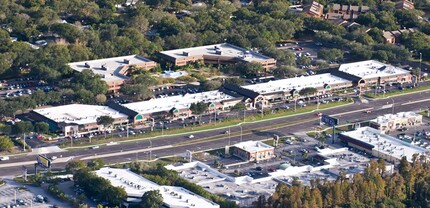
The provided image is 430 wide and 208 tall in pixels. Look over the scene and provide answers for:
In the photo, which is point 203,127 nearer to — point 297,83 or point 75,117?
point 75,117

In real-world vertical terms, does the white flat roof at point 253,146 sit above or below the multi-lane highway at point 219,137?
above

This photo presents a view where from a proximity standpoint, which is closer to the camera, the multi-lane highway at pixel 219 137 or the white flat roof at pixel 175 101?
the multi-lane highway at pixel 219 137

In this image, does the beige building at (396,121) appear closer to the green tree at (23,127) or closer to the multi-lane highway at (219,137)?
the multi-lane highway at (219,137)

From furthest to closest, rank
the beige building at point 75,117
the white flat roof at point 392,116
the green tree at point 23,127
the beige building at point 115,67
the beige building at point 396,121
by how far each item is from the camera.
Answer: the beige building at point 115,67, the white flat roof at point 392,116, the beige building at point 396,121, the beige building at point 75,117, the green tree at point 23,127

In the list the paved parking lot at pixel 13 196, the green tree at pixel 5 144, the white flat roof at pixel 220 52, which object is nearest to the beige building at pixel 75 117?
the green tree at pixel 5 144

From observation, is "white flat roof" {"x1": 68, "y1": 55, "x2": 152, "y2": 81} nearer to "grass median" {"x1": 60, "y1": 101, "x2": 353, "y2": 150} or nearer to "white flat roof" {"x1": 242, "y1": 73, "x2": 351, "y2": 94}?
"white flat roof" {"x1": 242, "y1": 73, "x2": 351, "y2": 94}

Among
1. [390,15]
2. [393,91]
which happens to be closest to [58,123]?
[393,91]

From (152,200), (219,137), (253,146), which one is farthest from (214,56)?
(152,200)
